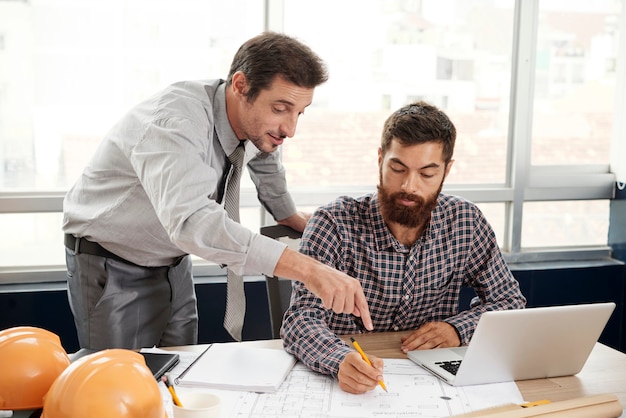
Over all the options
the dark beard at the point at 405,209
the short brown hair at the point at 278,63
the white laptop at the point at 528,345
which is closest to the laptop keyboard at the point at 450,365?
the white laptop at the point at 528,345

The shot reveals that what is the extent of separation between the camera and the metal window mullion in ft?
11.5

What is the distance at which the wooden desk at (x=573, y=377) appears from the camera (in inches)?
65.5

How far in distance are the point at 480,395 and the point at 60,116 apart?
219cm

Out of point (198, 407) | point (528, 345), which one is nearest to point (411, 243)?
point (528, 345)

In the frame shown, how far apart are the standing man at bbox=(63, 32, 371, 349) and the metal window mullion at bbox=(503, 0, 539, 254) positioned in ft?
5.83

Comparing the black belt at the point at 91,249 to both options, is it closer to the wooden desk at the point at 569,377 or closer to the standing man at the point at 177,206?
the standing man at the point at 177,206

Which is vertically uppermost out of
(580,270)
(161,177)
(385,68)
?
(385,68)

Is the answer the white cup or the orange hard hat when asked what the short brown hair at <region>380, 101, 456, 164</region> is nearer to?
the white cup

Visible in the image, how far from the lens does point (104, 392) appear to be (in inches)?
39.1

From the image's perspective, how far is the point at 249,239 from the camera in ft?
5.40

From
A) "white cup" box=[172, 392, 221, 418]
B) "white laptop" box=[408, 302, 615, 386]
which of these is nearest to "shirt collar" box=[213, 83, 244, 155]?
"white laptop" box=[408, 302, 615, 386]

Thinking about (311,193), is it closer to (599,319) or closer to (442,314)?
(442,314)

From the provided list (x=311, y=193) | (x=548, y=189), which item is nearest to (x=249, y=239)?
(x=311, y=193)

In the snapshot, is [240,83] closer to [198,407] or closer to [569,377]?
[198,407]
